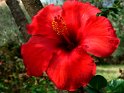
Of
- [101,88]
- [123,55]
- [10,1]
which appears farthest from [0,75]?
[123,55]

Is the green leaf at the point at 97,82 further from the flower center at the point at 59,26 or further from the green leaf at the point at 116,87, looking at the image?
the flower center at the point at 59,26

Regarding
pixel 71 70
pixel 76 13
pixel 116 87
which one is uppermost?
pixel 76 13

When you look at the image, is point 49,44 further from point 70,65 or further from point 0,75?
point 0,75

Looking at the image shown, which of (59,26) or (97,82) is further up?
(59,26)

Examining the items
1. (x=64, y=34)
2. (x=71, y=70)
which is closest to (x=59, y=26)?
(x=64, y=34)

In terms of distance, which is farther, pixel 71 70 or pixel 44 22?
Answer: pixel 44 22

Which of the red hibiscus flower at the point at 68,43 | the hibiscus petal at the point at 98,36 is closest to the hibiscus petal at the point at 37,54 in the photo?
the red hibiscus flower at the point at 68,43

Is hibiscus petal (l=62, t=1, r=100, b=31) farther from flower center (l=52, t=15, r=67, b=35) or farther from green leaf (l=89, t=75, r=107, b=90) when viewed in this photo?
green leaf (l=89, t=75, r=107, b=90)

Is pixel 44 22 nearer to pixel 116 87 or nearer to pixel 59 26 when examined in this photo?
pixel 59 26

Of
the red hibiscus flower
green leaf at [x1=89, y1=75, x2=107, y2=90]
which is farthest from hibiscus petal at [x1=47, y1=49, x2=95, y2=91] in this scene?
green leaf at [x1=89, y1=75, x2=107, y2=90]
